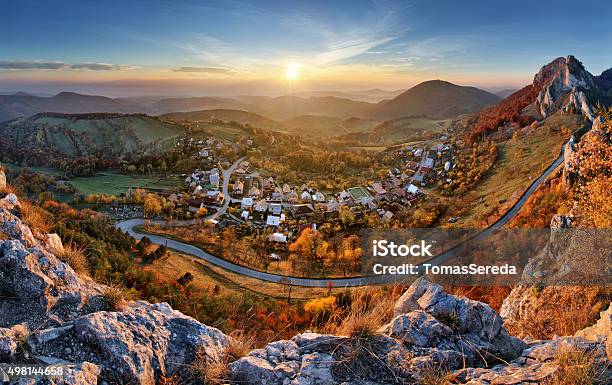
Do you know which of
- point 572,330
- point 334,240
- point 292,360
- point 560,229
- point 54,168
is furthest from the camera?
point 54,168

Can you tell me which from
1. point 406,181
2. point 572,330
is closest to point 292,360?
point 572,330

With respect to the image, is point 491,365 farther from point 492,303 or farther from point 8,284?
point 492,303

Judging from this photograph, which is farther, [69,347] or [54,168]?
[54,168]

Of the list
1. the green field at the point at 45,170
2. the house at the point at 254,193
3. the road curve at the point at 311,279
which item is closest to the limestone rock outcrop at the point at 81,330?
the road curve at the point at 311,279

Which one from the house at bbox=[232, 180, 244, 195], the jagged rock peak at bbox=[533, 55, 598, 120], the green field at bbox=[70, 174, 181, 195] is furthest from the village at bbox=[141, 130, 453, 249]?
the jagged rock peak at bbox=[533, 55, 598, 120]

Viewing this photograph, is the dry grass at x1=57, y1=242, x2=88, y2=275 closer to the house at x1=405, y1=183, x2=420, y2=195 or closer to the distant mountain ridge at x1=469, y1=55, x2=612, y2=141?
the house at x1=405, y1=183, x2=420, y2=195

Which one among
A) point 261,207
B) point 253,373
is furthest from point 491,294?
point 261,207
